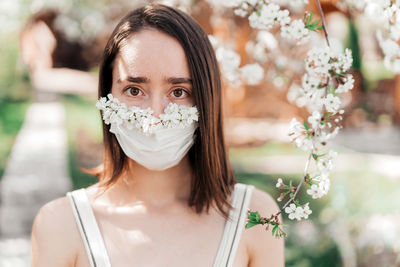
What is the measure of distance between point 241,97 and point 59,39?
6541 millimetres

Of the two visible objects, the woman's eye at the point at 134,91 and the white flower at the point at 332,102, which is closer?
the white flower at the point at 332,102

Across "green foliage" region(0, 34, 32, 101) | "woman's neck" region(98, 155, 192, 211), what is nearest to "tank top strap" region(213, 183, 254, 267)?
"woman's neck" region(98, 155, 192, 211)

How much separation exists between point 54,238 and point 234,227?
0.65 m

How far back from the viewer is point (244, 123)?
10625mm

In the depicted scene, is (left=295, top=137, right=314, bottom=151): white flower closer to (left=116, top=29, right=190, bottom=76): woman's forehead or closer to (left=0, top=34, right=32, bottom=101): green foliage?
(left=116, top=29, right=190, bottom=76): woman's forehead

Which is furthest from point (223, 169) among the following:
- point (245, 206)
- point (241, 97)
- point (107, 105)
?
point (241, 97)

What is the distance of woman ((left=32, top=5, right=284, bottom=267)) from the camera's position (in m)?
1.72

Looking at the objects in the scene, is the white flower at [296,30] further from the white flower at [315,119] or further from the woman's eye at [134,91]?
the woman's eye at [134,91]

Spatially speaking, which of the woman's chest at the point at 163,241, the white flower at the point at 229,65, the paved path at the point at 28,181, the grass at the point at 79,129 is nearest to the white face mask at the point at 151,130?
the woman's chest at the point at 163,241

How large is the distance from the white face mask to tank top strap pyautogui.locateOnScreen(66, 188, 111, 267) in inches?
10.6

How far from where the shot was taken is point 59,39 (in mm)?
14383

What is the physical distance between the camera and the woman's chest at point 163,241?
180 centimetres

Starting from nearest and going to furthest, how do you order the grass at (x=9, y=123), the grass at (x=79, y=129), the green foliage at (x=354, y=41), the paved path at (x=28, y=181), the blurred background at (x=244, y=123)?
the blurred background at (x=244, y=123) → the paved path at (x=28, y=181) → the grass at (x=79, y=129) → the grass at (x=9, y=123) → the green foliage at (x=354, y=41)

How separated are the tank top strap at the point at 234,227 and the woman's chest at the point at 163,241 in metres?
0.02
